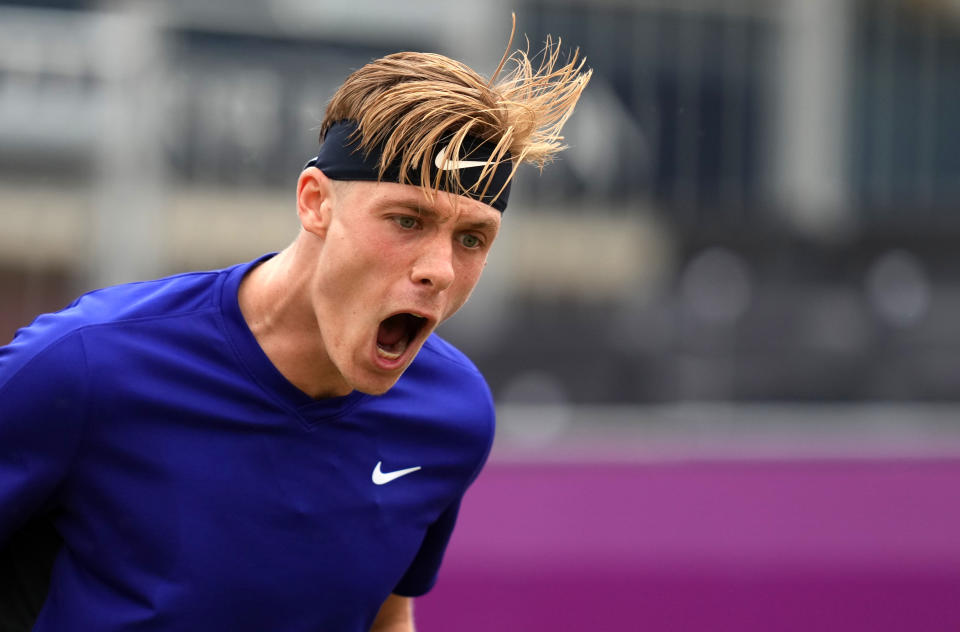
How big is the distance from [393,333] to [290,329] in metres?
0.21

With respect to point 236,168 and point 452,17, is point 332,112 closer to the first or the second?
point 236,168

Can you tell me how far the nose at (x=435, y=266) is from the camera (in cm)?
219

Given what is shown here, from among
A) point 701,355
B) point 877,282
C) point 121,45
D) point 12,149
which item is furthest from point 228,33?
point 877,282

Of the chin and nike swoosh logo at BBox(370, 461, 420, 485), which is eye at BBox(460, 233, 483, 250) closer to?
the chin

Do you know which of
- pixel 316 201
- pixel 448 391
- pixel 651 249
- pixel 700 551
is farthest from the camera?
pixel 651 249

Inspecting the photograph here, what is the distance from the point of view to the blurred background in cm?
Result: 519

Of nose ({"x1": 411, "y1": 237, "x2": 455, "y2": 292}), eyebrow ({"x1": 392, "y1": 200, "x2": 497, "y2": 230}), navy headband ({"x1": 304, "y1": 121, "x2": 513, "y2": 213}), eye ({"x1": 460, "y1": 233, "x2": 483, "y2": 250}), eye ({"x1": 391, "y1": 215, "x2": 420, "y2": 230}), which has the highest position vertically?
navy headband ({"x1": 304, "y1": 121, "x2": 513, "y2": 213})

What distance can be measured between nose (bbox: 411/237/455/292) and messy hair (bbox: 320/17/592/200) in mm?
104

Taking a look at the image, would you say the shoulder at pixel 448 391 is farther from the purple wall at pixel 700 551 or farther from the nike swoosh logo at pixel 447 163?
the purple wall at pixel 700 551

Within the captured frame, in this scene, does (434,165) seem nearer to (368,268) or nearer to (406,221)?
(406,221)

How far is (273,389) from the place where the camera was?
2.40m

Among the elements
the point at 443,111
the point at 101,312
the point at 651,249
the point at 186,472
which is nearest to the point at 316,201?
the point at 443,111

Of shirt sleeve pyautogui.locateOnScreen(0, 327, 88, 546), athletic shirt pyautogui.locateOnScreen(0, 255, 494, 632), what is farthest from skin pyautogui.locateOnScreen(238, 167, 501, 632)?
shirt sleeve pyautogui.locateOnScreen(0, 327, 88, 546)

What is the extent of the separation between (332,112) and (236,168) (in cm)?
1107
